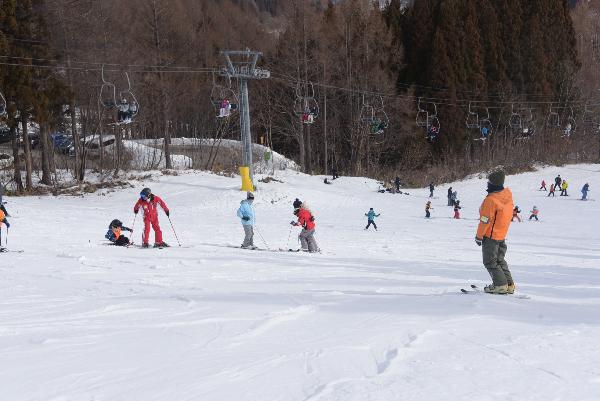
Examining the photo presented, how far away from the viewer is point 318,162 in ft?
162

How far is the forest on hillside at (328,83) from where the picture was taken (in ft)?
97.6

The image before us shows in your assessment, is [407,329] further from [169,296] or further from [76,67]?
[76,67]

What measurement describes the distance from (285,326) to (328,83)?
134 feet

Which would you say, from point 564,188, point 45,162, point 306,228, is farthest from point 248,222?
point 564,188

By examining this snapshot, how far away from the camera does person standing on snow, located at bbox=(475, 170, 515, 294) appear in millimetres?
7207

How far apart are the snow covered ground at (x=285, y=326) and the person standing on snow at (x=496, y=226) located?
0.45 m

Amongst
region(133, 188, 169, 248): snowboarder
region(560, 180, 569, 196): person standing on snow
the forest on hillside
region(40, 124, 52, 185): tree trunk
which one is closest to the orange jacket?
region(133, 188, 169, 248): snowboarder

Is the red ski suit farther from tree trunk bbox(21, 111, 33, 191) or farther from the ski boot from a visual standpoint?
tree trunk bbox(21, 111, 33, 191)

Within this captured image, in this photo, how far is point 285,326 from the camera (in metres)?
5.65

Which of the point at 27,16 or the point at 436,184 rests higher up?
the point at 27,16

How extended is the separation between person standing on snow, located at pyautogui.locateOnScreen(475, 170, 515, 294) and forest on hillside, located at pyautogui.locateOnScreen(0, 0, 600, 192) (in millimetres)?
20772

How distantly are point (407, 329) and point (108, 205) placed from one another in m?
23.3

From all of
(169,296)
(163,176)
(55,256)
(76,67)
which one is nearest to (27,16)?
(76,67)

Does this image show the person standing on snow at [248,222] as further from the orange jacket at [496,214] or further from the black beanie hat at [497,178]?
the black beanie hat at [497,178]
